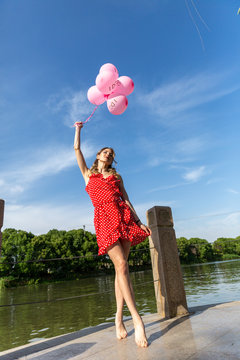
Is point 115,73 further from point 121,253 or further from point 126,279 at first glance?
point 126,279

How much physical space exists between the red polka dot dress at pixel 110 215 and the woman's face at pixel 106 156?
0.22 meters

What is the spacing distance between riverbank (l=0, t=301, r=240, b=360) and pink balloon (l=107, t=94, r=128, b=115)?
107 inches

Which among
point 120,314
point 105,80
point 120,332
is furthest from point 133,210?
point 105,80

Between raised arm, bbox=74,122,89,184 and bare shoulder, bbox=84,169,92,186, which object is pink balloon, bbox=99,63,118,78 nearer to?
raised arm, bbox=74,122,89,184

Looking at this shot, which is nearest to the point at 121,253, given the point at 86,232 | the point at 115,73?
the point at 115,73

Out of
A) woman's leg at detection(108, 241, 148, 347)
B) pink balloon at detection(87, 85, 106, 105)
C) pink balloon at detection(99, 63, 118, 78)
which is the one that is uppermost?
pink balloon at detection(99, 63, 118, 78)

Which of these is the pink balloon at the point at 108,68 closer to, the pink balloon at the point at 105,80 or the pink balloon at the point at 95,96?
the pink balloon at the point at 105,80

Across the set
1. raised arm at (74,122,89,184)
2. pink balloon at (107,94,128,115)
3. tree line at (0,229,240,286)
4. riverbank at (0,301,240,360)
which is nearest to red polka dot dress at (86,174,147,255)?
raised arm at (74,122,89,184)

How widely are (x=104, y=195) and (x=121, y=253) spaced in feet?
2.08

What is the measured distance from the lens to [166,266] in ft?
11.6

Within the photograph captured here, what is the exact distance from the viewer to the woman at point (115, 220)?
2.54 metres

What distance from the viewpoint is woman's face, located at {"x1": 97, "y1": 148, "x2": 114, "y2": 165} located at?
3020mm

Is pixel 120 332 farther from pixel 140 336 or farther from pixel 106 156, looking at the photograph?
pixel 106 156

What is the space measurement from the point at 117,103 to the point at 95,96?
34cm
